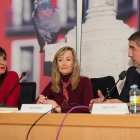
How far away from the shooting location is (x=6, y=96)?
8.71ft

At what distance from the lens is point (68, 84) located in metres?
2.52

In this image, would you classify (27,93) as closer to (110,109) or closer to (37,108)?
(37,108)

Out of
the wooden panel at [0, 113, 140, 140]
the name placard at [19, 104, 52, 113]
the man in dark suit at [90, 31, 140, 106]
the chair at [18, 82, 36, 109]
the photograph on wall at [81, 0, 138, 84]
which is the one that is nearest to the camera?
the wooden panel at [0, 113, 140, 140]

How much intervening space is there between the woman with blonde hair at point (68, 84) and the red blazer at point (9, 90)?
0.30 m

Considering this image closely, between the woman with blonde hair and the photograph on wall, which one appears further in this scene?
the photograph on wall

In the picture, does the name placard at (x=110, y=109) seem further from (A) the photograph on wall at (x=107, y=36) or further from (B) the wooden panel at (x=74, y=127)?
(A) the photograph on wall at (x=107, y=36)

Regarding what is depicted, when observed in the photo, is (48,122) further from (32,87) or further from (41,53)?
(41,53)

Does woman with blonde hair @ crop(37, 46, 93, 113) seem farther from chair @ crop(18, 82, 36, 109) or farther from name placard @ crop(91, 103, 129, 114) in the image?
name placard @ crop(91, 103, 129, 114)

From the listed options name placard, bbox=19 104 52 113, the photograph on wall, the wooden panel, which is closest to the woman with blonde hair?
the photograph on wall

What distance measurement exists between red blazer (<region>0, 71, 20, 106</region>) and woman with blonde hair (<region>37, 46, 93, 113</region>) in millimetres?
296

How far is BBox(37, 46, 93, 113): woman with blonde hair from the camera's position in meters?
2.46

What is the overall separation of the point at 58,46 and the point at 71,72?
0.79m

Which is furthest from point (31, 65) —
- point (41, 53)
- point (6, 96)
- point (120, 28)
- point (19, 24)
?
point (120, 28)

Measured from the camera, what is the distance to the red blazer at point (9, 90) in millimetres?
2682
